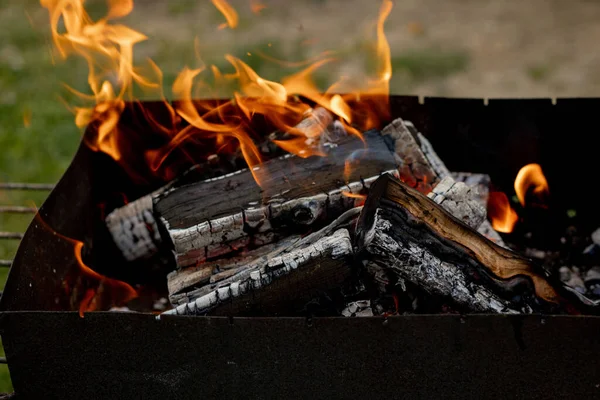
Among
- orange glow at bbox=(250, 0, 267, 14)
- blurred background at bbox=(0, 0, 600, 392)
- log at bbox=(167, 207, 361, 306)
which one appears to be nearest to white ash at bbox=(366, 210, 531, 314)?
log at bbox=(167, 207, 361, 306)

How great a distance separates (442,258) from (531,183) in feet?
3.82

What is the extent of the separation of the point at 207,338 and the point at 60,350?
0.45 m

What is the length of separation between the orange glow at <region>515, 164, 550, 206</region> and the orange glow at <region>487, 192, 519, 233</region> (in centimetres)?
6

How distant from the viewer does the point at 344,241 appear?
2.07 meters

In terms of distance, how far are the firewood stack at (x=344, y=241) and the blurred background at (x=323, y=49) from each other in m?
2.34

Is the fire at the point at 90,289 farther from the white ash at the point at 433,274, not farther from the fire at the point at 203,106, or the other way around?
the white ash at the point at 433,274

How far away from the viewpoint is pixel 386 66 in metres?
3.02

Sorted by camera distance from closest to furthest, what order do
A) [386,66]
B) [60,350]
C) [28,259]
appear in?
1. [60,350]
2. [28,259]
3. [386,66]

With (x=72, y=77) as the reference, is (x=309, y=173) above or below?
above

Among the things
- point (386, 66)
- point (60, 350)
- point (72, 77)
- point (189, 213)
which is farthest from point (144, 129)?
point (72, 77)

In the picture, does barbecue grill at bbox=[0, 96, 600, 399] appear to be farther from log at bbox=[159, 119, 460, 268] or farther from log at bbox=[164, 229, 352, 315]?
log at bbox=[159, 119, 460, 268]

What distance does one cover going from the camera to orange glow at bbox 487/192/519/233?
3010mm

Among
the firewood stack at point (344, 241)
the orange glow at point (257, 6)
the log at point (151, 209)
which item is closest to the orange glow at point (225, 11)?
the orange glow at point (257, 6)

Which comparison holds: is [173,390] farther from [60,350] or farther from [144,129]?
[144,129]
